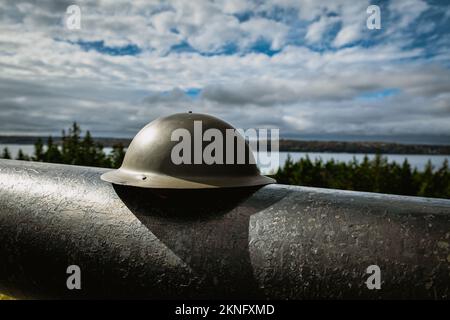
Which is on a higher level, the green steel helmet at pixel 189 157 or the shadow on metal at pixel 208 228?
the green steel helmet at pixel 189 157

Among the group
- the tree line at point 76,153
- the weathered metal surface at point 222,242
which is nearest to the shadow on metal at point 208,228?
the weathered metal surface at point 222,242

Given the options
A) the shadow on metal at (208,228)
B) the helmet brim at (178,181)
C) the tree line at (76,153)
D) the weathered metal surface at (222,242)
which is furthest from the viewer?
the tree line at (76,153)

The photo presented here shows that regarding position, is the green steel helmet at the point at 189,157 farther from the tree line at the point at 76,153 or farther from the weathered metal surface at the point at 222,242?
the tree line at the point at 76,153

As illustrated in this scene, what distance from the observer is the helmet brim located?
6.11 feet

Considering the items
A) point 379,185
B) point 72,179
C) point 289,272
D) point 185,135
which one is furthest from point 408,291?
point 379,185

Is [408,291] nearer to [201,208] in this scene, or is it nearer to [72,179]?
[201,208]

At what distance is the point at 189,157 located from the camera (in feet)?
6.40

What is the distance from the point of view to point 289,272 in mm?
1647

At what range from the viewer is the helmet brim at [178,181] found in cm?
186

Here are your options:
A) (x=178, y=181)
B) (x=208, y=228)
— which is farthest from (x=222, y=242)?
(x=178, y=181)

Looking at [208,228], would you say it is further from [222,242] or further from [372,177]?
[372,177]

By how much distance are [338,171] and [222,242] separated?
9.11 m

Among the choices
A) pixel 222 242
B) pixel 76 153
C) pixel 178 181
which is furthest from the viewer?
pixel 76 153
